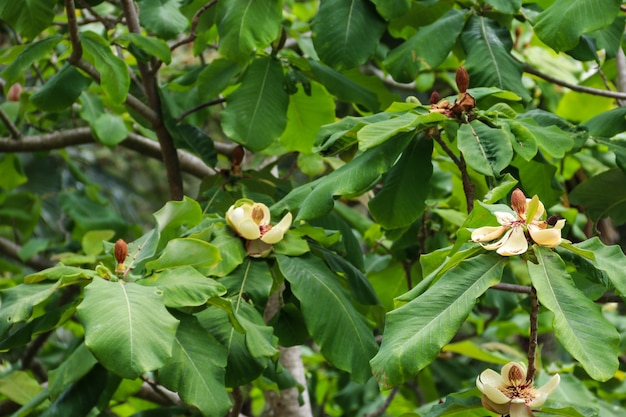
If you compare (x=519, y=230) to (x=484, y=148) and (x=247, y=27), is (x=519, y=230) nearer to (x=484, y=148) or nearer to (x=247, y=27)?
(x=484, y=148)

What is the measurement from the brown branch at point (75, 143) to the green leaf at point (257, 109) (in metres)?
0.62

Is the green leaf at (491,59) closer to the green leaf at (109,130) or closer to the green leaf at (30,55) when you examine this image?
the green leaf at (30,55)

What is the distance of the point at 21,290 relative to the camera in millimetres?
1600

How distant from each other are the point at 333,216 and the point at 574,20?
77 cm

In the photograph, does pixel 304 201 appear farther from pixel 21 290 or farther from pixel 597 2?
pixel 597 2

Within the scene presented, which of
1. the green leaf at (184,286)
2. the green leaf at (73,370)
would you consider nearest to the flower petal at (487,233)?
the green leaf at (184,286)

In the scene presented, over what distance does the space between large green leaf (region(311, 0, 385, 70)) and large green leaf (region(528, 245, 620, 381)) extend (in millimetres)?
857

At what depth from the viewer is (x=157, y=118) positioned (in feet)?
7.64

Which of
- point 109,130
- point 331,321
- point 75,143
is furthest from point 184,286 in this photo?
point 75,143

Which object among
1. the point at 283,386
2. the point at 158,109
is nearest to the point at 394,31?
the point at 158,109

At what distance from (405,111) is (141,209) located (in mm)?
4888

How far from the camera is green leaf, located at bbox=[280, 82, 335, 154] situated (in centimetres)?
240

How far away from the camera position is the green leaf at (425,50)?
2.08 metres

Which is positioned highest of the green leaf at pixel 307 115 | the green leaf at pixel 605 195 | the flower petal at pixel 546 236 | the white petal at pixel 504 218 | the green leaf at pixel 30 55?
the green leaf at pixel 30 55
